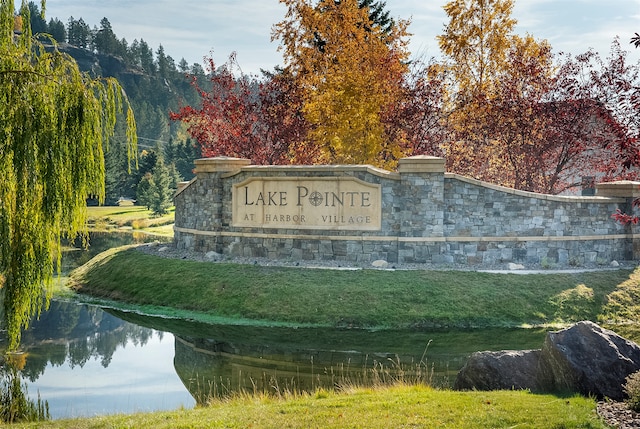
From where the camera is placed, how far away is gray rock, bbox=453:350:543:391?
27.1 feet

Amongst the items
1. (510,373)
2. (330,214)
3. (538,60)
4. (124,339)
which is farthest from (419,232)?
(538,60)

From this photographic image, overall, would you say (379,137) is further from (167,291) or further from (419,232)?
(167,291)

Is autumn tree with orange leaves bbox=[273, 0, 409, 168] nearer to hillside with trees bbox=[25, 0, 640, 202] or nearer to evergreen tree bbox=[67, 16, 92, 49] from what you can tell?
hillside with trees bbox=[25, 0, 640, 202]

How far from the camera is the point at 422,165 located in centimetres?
1702

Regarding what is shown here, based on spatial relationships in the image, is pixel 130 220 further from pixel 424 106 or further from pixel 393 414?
pixel 393 414

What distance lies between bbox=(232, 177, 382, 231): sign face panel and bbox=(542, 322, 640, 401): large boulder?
955cm

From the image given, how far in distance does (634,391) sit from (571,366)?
766mm

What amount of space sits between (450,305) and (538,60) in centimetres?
1314

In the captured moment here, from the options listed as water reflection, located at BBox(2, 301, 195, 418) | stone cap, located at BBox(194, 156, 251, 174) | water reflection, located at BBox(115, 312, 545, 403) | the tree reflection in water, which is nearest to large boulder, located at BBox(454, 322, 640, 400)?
water reflection, located at BBox(115, 312, 545, 403)

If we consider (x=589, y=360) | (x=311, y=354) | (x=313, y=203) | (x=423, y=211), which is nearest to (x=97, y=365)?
(x=311, y=354)


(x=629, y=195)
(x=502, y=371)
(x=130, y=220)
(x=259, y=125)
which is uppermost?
(x=259, y=125)

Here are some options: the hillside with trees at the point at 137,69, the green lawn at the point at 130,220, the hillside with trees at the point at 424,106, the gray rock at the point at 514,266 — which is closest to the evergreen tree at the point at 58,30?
the hillside with trees at the point at 137,69

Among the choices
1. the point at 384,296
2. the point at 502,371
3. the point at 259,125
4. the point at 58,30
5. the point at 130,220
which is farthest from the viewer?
the point at 58,30

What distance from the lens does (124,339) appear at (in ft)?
45.2
